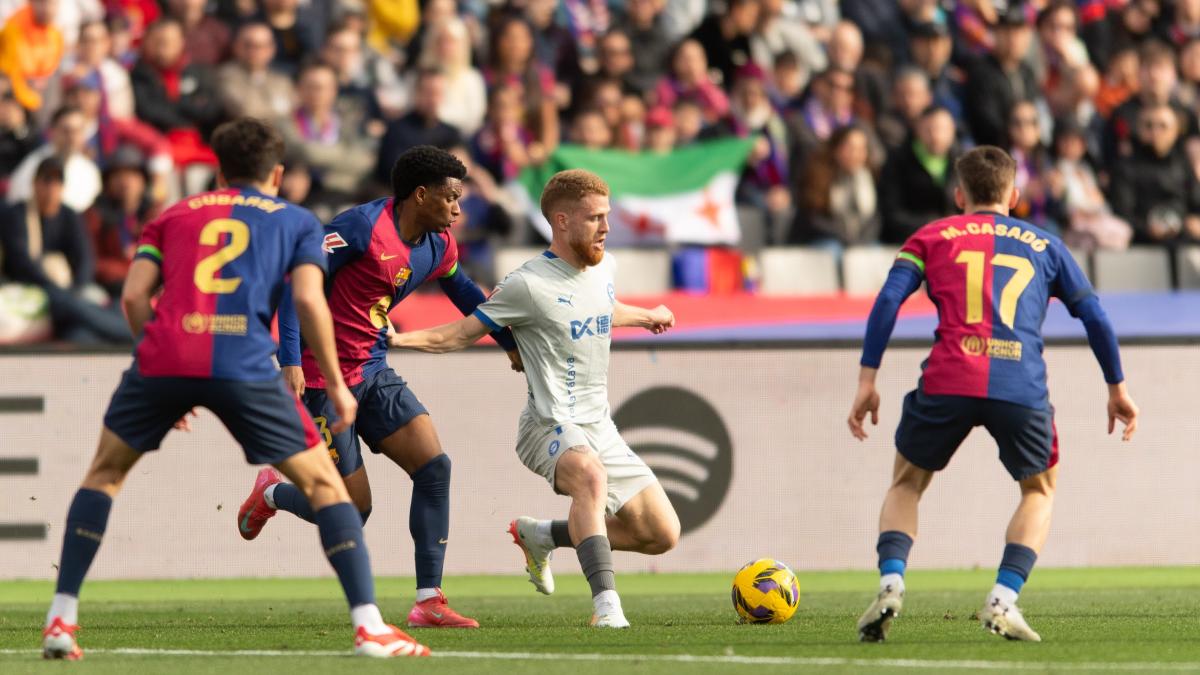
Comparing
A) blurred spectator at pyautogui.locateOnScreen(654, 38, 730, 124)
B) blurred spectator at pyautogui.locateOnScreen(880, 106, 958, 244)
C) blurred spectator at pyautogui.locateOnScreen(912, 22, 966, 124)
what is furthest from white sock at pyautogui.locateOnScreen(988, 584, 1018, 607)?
blurred spectator at pyautogui.locateOnScreen(912, 22, 966, 124)

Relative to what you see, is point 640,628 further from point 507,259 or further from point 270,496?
point 507,259

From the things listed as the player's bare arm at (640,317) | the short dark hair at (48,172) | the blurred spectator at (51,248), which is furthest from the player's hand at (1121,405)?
the short dark hair at (48,172)

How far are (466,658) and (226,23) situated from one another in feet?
34.6

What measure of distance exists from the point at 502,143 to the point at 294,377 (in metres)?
7.87

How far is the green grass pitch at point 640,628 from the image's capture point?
648 centimetres

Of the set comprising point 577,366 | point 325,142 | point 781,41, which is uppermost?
point 781,41

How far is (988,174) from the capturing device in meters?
7.34

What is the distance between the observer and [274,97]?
15.3 metres

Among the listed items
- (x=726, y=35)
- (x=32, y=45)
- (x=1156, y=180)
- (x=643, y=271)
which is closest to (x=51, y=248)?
(x=32, y=45)

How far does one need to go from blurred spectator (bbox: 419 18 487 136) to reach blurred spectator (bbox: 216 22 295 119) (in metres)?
1.30

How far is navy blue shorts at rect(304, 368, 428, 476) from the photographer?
846cm

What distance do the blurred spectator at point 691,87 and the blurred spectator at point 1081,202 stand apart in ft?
10.4

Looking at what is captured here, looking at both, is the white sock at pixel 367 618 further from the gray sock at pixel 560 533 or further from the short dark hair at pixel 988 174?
the short dark hair at pixel 988 174

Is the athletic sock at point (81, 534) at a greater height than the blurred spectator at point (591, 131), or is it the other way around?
the blurred spectator at point (591, 131)
